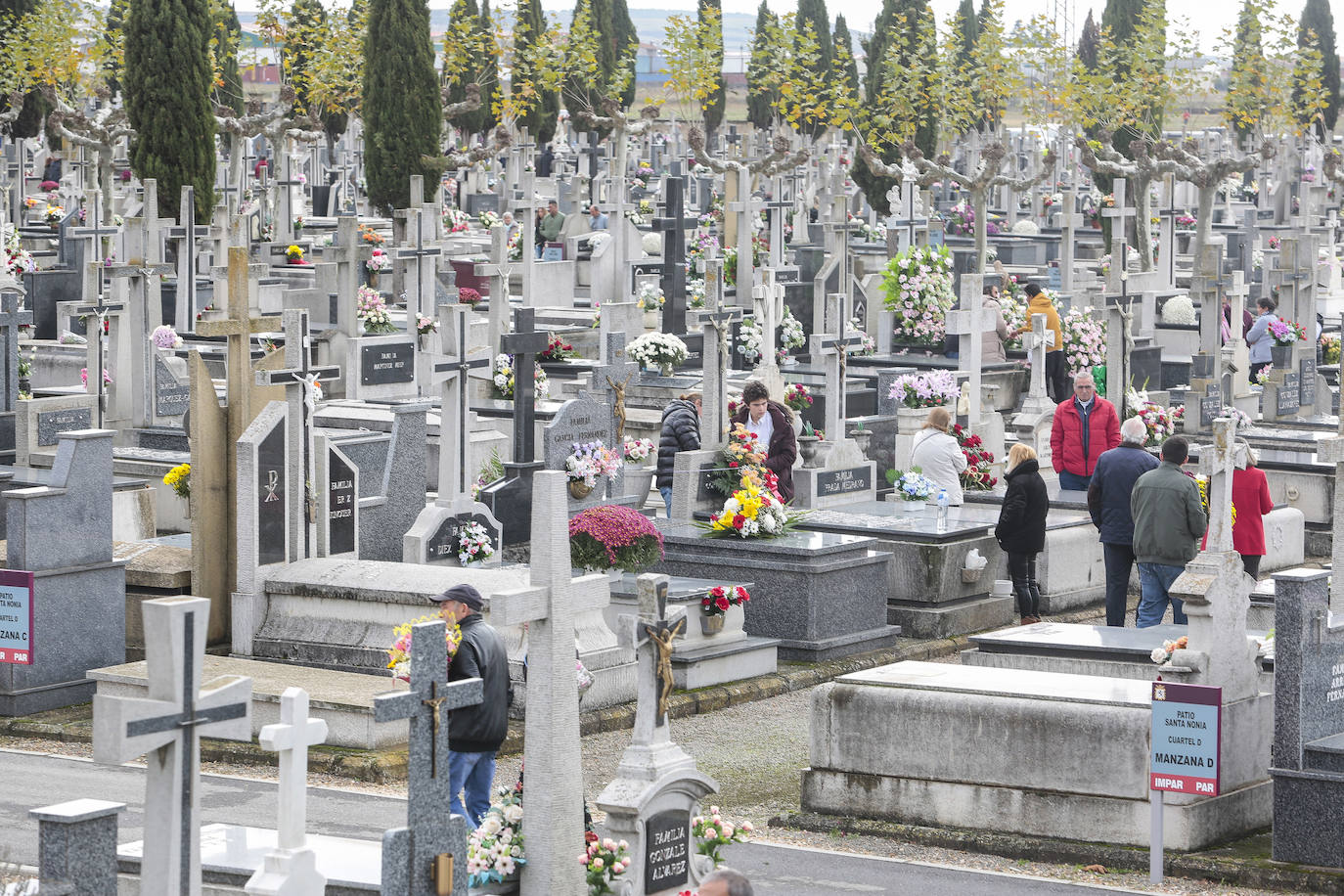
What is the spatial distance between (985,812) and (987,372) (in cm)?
1309

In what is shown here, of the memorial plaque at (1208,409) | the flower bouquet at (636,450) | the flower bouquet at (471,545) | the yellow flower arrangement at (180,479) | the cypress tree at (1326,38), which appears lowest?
the flower bouquet at (471,545)

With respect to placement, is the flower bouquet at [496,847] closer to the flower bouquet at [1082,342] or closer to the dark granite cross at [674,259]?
the flower bouquet at [1082,342]

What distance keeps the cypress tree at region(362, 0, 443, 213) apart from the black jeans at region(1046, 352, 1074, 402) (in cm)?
1606

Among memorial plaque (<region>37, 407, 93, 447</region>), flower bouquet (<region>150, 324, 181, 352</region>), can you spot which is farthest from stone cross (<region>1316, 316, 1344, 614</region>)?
flower bouquet (<region>150, 324, 181, 352</region>)

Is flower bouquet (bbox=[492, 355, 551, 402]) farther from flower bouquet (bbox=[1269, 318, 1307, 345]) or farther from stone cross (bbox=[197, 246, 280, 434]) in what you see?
flower bouquet (bbox=[1269, 318, 1307, 345])

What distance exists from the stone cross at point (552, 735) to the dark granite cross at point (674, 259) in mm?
16815

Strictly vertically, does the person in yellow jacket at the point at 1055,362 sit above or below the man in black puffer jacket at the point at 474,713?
above

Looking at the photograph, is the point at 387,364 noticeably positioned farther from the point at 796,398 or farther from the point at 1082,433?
the point at 1082,433

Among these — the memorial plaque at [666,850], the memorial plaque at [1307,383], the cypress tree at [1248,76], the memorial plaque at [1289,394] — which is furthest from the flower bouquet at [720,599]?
the cypress tree at [1248,76]

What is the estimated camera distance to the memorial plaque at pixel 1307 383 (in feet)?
73.0

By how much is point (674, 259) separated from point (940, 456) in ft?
29.0

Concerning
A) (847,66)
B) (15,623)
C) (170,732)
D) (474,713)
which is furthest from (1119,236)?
(847,66)

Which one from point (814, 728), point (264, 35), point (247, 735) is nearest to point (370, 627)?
point (814, 728)

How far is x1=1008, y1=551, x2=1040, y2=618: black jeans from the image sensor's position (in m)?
15.3
